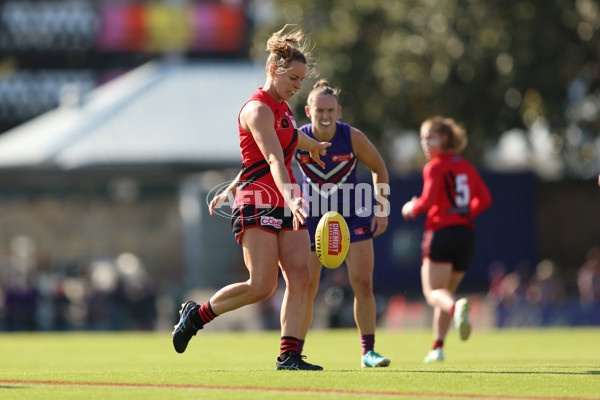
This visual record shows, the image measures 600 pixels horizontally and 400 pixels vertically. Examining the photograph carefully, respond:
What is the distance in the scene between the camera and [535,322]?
22094 mm

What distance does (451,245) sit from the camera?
10.7 meters

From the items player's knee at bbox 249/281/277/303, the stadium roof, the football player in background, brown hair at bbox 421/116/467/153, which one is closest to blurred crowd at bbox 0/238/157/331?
the stadium roof

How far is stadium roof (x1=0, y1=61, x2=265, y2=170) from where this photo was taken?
37.9 meters

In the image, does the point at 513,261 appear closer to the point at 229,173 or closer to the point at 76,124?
the point at 229,173

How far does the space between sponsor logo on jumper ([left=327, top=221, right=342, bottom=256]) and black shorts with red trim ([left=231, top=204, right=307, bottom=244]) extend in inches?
11.2

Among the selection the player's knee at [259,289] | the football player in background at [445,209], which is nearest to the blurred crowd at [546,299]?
the football player in background at [445,209]

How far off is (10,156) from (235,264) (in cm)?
1268

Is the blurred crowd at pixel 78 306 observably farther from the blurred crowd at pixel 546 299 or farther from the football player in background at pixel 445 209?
the football player in background at pixel 445 209

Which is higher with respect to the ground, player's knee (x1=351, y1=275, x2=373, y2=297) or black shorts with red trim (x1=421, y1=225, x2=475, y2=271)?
black shorts with red trim (x1=421, y1=225, x2=475, y2=271)

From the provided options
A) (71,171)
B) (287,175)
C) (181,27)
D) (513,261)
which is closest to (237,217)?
(287,175)

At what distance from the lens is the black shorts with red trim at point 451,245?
422 inches

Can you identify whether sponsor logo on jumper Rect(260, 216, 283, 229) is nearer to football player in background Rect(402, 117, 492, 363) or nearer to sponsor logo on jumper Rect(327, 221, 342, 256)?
sponsor logo on jumper Rect(327, 221, 342, 256)

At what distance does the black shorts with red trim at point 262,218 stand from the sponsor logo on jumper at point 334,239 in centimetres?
28

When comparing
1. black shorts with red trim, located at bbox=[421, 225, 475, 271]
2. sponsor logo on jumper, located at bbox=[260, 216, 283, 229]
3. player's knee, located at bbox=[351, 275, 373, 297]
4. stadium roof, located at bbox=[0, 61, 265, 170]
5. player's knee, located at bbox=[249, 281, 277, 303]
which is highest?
stadium roof, located at bbox=[0, 61, 265, 170]
